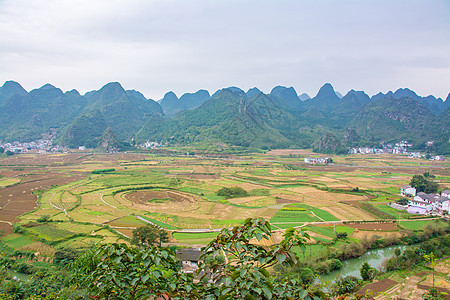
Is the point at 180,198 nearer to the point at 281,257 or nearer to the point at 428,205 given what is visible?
the point at 428,205

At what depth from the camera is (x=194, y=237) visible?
1688cm

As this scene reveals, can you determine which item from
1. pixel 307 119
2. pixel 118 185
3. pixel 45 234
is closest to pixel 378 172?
pixel 118 185

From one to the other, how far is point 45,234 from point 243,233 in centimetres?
1841

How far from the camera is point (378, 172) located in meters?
41.9

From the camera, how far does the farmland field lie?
60.4ft

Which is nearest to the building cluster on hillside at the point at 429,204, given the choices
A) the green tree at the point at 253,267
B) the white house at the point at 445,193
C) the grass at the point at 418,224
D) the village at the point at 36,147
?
the white house at the point at 445,193

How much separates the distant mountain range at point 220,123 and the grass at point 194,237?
49612 mm

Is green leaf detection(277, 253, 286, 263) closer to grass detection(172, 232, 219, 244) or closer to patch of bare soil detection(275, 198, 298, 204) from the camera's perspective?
grass detection(172, 232, 219, 244)

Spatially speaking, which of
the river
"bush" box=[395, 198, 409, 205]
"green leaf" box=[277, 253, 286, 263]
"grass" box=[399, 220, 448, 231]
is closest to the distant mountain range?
"bush" box=[395, 198, 409, 205]

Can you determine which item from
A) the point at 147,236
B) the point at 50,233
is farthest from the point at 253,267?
the point at 50,233

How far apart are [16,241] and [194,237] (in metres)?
9.94

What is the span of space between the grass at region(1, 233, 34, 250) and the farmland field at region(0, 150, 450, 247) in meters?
0.15

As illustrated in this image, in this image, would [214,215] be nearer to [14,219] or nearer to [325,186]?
[14,219]

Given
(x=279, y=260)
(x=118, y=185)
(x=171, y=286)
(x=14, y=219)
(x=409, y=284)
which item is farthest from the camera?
(x=118, y=185)
